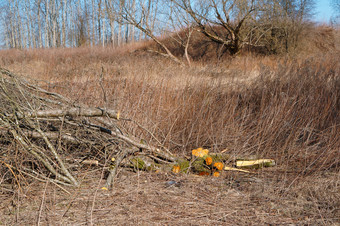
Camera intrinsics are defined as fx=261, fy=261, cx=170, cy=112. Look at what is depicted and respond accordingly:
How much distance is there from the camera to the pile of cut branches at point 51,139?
8.09ft

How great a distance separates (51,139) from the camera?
9.12ft

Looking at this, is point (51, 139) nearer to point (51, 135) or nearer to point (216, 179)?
point (51, 135)

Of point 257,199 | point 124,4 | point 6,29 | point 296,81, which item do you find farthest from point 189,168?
point 6,29

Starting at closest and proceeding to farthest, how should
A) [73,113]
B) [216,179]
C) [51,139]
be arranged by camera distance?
[73,113] → [51,139] → [216,179]

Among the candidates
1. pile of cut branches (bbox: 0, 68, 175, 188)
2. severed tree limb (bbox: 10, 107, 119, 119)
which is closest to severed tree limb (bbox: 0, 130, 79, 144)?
pile of cut branches (bbox: 0, 68, 175, 188)

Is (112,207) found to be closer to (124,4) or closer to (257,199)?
(257,199)

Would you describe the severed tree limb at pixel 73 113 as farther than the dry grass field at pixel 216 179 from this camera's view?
Yes

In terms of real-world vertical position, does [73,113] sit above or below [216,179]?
above

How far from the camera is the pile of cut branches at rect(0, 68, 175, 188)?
2.47 metres

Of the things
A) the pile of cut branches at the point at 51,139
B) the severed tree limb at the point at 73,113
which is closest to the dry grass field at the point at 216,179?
the pile of cut branches at the point at 51,139

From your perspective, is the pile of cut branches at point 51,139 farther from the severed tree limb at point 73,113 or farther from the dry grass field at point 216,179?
the dry grass field at point 216,179

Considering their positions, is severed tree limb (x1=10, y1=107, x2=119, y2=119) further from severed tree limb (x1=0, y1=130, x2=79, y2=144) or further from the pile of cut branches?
severed tree limb (x1=0, y1=130, x2=79, y2=144)

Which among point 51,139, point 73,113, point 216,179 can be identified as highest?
point 73,113

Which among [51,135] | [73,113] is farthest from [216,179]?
[51,135]
